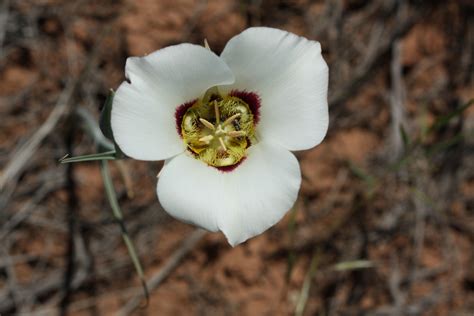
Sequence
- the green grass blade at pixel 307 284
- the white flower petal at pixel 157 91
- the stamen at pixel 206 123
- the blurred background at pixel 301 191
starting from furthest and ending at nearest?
1. the green grass blade at pixel 307 284
2. the blurred background at pixel 301 191
3. the stamen at pixel 206 123
4. the white flower petal at pixel 157 91

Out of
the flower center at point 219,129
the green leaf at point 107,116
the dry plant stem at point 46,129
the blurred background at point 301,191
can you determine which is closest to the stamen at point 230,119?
the flower center at point 219,129

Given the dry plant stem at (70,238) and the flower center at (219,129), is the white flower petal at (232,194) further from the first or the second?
the dry plant stem at (70,238)

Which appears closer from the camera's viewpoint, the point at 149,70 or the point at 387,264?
the point at 149,70

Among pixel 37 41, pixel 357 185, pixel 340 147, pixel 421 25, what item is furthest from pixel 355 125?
pixel 37 41

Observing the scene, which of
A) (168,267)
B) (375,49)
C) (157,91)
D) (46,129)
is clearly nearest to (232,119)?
(157,91)

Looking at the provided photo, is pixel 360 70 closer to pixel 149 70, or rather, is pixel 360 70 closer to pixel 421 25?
pixel 421 25
